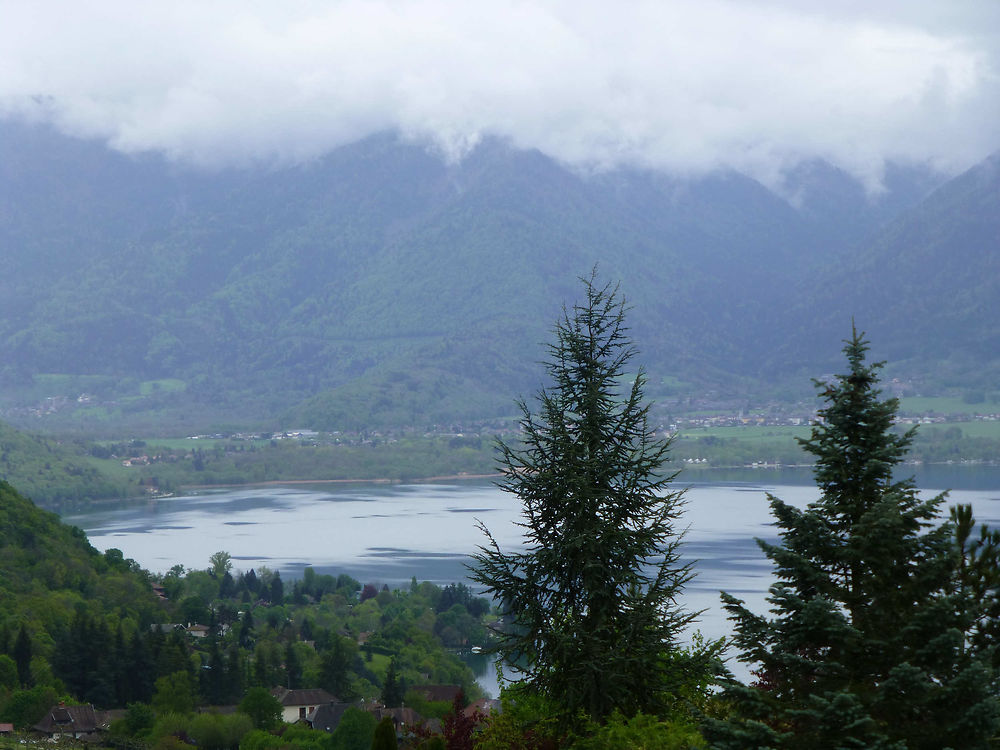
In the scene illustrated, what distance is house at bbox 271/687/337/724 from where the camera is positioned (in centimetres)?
4183

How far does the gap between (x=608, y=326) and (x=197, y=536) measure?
85.2 meters

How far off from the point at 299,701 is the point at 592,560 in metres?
32.2

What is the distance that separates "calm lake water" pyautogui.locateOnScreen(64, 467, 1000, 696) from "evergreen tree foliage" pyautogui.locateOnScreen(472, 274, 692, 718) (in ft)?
98.1

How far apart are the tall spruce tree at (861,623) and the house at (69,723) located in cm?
3218

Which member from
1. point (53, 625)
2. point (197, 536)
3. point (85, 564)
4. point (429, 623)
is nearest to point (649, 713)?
point (53, 625)

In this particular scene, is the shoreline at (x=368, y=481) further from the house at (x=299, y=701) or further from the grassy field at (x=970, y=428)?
the house at (x=299, y=701)

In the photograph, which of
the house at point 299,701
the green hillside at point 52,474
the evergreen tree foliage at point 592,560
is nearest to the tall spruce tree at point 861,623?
the evergreen tree foliage at point 592,560

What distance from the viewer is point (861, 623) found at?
8.34 meters

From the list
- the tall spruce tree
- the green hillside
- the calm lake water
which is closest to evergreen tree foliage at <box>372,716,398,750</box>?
the tall spruce tree

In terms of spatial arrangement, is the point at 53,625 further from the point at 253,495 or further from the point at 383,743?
the point at 253,495

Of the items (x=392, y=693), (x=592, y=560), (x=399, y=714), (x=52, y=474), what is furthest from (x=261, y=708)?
(x=52, y=474)

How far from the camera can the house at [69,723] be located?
37.2 m

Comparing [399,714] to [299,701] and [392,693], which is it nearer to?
[392,693]

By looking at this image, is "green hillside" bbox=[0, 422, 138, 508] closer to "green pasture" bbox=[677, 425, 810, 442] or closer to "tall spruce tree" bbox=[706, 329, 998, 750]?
"green pasture" bbox=[677, 425, 810, 442]
